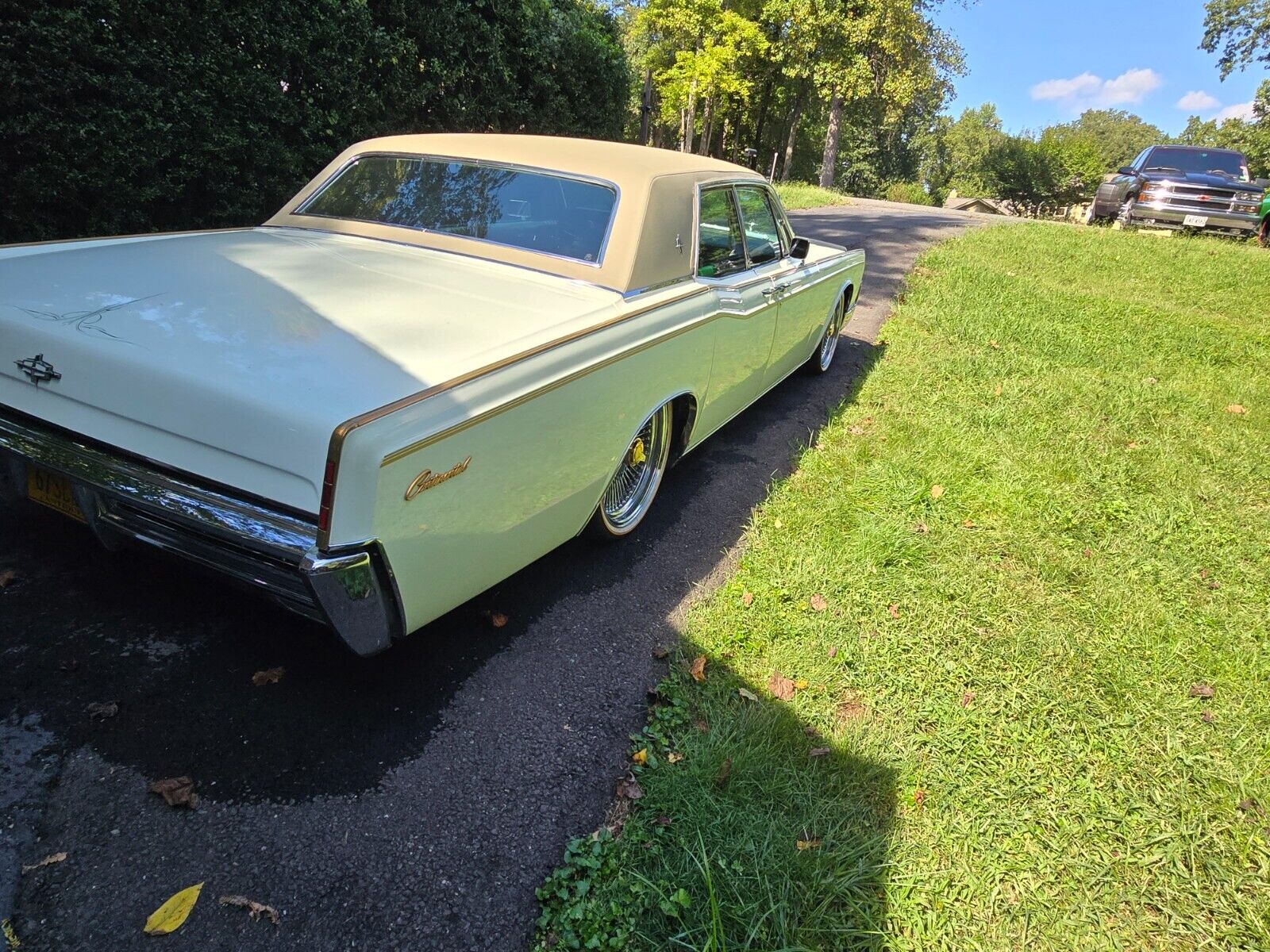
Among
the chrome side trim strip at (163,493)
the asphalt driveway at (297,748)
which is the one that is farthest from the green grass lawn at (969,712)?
the chrome side trim strip at (163,493)

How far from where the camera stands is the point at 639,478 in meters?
3.40

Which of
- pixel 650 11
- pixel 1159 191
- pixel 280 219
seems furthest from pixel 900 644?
pixel 650 11

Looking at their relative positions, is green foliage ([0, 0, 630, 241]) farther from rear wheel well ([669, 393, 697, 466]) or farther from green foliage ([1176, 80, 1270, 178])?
green foliage ([1176, 80, 1270, 178])

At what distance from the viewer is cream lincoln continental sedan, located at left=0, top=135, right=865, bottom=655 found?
1829mm

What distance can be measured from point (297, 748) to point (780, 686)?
1505 mm

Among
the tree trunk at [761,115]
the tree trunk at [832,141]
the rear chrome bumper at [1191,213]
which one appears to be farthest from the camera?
the tree trunk at [761,115]

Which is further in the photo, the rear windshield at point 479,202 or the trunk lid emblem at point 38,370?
the rear windshield at point 479,202

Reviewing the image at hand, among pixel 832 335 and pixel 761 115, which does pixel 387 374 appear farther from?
pixel 761 115

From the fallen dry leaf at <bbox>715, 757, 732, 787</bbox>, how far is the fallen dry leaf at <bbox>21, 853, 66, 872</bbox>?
5.22 feet

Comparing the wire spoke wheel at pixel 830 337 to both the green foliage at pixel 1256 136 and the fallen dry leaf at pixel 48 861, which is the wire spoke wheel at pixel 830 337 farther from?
the green foliage at pixel 1256 136

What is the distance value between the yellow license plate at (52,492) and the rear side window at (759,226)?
120 inches

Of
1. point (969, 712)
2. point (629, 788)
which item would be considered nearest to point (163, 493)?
point (629, 788)

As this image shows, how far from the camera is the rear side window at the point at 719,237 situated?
3.48m

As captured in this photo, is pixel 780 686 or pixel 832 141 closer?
pixel 780 686
